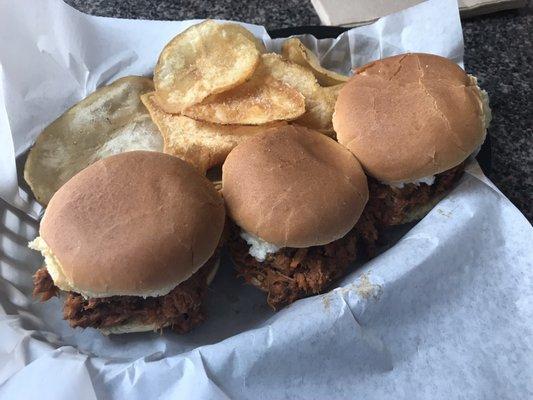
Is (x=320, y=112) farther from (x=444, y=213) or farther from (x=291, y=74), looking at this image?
(x=444, y=213)

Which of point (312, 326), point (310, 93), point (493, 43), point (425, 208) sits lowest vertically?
point (493, 43)

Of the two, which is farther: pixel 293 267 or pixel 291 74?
pixel 291 74

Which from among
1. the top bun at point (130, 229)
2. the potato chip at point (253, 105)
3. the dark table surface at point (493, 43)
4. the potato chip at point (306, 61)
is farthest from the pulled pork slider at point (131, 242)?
the dark table surface at point (493, 43)

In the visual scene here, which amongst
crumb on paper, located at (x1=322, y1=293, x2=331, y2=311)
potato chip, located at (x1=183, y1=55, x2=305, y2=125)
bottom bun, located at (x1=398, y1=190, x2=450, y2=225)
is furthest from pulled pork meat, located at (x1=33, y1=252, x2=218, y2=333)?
bottom bun, located at (x1=398, y1=190, x2=450, y2=225)

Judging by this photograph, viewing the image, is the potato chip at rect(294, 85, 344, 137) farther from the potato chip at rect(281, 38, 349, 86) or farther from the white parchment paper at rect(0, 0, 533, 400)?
the white parchment paper at rect(0, 0, 533, 400)

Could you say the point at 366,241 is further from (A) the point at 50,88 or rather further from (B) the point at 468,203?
(A) the point at 50,88

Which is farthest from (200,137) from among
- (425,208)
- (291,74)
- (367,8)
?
(367,8)

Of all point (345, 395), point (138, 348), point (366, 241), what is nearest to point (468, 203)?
point (366, 241)
